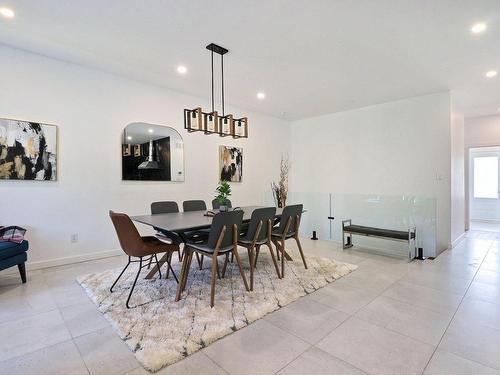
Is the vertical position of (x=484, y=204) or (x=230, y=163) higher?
(x=230, y=163)

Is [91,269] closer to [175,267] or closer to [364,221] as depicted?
[175,267]

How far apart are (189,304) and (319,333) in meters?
1.21

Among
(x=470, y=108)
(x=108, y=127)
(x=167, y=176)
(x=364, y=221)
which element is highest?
(x=470, y=108)

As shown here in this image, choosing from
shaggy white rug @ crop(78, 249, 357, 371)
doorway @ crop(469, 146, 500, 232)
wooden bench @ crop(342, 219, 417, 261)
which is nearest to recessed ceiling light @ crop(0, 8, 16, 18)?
shaggy white rug @ crop(78, 249, 357, 371)

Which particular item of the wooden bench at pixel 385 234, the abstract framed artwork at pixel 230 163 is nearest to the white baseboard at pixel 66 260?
the abstract framed artwork at pixel 230 163

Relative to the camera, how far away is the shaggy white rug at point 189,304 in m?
1.93

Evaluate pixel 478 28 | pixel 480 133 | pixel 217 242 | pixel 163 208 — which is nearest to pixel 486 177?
pixel 480 133

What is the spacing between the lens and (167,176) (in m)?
4.67

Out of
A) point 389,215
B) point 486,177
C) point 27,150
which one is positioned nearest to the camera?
point 27,150

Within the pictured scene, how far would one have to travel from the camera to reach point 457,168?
5.06 meters

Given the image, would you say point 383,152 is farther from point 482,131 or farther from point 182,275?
point 182,275

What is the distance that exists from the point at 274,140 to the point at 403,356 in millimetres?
5329

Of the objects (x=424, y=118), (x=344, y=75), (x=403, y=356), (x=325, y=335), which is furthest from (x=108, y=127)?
(x=424, y=118)

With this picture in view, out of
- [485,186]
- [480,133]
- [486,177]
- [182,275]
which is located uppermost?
[480,133]
